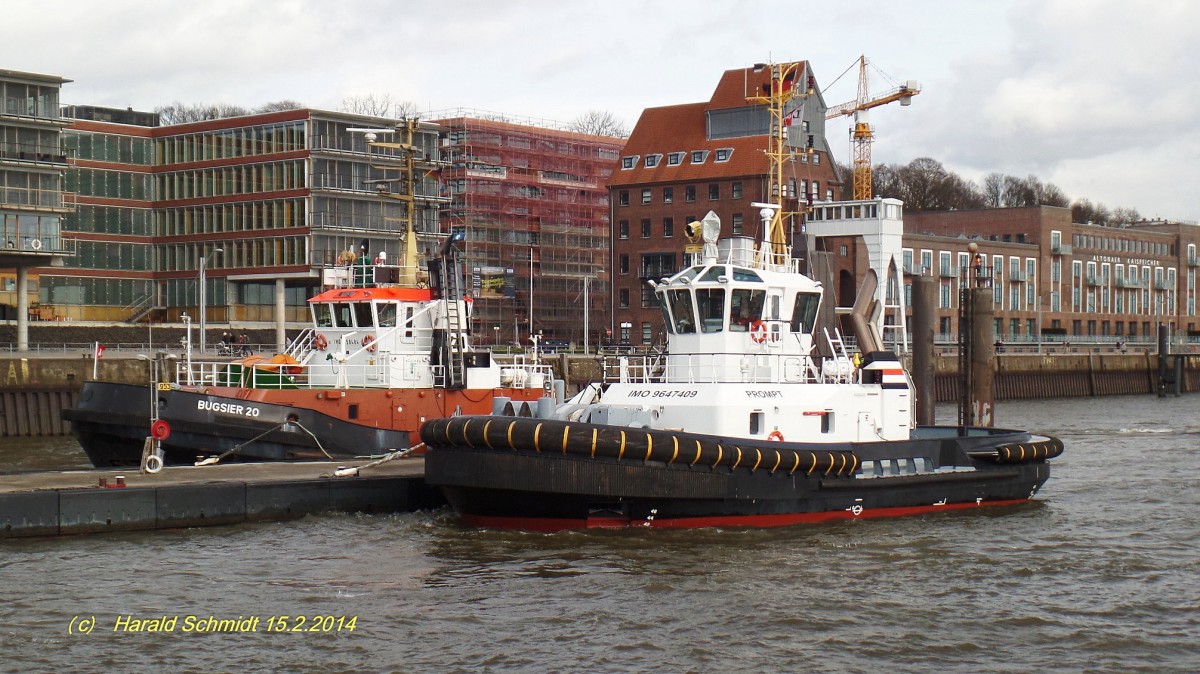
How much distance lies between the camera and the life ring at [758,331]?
22.0 m

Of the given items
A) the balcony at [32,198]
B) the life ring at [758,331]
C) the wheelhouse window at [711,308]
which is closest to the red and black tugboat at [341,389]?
the wheelhouse window at [711,308]

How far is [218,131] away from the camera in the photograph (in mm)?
65500

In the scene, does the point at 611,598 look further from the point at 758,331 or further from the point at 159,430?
the point at 159,430

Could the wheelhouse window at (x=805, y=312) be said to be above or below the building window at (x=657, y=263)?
below

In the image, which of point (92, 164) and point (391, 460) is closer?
point (391, 460)

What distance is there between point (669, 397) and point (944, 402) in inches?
1670

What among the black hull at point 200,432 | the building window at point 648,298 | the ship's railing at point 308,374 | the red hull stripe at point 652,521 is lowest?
the red hull stripe at point 652,521

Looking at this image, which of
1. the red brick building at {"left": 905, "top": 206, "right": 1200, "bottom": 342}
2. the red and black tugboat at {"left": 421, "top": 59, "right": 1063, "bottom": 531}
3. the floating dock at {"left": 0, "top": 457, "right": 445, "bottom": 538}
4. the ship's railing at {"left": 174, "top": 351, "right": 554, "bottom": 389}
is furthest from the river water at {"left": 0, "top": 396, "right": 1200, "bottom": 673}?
the red brick building at {"left": 905, "top": 206, "right": 1200, "bottom": 342}

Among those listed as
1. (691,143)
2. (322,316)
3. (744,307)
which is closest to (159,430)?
(322,316)

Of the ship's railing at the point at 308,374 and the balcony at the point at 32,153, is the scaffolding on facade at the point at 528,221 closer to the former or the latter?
the balcony at the point at 32,153

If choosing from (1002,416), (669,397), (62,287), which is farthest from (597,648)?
(62,287)

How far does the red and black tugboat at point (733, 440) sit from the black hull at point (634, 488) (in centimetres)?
2

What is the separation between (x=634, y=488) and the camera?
755 inches

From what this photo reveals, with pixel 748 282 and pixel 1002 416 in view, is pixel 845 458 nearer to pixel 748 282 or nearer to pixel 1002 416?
pixel 748 282
